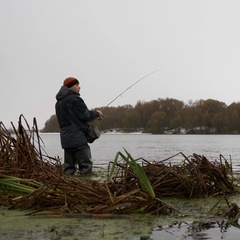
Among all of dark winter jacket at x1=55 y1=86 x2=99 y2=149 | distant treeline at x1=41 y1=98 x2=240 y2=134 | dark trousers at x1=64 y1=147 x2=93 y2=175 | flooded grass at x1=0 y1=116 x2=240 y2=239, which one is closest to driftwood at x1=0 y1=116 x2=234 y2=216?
flooded grass at x1=0 y1=116 x2=240 y2=239

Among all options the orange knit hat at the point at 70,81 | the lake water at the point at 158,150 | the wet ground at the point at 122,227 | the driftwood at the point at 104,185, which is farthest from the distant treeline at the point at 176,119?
the wet ground at the point at 122,227

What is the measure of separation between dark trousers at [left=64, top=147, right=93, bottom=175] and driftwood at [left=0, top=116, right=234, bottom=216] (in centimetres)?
214

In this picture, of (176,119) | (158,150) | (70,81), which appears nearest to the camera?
(70,81)

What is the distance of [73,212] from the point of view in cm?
320

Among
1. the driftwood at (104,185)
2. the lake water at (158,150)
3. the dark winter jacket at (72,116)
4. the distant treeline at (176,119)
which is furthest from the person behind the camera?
the distant treeline at (176,119)

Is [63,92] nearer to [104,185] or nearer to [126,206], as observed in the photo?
[104,185]

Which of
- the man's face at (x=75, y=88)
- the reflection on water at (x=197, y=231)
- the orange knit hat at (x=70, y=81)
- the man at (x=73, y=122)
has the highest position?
the orange knit hat at (x=70, y=81)

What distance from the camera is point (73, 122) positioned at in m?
7.66

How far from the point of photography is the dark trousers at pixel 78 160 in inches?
303

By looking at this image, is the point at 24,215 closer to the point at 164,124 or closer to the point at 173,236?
the point at 173,236

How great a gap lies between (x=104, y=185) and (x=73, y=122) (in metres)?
3.60

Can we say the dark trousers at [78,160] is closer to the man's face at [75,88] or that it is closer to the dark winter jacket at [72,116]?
the dark winter jacket at [72,116]

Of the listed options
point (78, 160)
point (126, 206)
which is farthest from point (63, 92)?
point (126, 206)

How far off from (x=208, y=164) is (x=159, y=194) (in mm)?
599
